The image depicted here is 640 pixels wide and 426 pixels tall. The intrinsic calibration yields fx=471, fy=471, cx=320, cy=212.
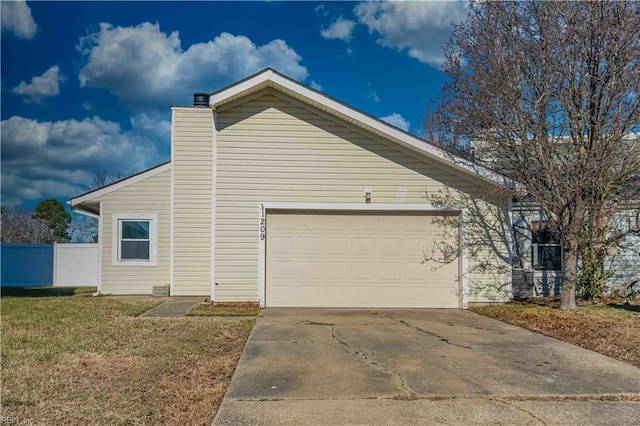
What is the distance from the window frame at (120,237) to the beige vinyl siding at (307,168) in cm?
358

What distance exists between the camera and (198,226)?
12.8m

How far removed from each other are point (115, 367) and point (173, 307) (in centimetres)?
500

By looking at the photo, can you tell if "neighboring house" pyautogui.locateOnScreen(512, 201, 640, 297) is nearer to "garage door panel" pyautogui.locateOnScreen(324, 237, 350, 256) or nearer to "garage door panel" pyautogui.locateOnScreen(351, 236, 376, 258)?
"garage door panel" pyautogui.locateOnScreen(351, 236, 376, 258)

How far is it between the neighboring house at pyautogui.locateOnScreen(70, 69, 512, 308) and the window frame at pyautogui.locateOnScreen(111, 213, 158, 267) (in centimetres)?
327

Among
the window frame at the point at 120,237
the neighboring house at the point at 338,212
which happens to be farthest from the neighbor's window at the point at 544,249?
the window frame at the point at 120,237

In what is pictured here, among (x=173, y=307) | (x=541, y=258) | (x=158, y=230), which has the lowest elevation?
(x=173, y=307)

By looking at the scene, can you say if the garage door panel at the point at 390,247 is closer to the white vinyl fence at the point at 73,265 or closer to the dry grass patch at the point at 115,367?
the dry grass patch at the point at 115,367

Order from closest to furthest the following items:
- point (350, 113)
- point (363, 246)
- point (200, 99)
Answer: point (350, 113), point (363, 246), point (200, 99)

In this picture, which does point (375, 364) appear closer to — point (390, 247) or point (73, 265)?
point (390, 247)

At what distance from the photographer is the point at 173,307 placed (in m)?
10.4

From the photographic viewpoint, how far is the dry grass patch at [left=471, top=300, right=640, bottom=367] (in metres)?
6.81

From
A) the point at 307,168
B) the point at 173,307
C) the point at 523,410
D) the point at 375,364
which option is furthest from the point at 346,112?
the point at 523,410

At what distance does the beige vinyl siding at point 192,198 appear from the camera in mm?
12656

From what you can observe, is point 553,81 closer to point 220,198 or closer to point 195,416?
point 220,198
